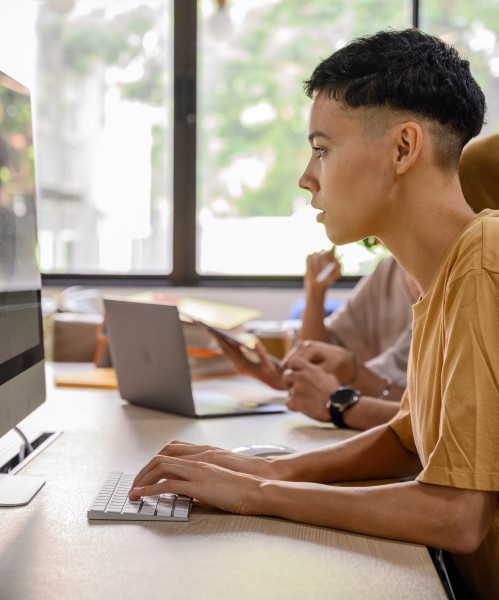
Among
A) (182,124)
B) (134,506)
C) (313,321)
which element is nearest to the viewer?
(134,506)

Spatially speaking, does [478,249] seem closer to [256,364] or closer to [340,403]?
[340,403]

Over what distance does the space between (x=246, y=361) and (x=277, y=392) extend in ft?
0.34

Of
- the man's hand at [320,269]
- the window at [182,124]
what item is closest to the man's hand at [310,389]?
the man's hand at [320,269]

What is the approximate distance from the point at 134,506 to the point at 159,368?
25.3 inches

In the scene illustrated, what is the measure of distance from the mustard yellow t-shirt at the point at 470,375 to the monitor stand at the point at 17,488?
1.58 ft

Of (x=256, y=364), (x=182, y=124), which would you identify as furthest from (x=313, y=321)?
(x=182, y=124)

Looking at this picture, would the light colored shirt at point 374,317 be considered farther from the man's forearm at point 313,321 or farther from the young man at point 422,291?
the young man at point 422,291

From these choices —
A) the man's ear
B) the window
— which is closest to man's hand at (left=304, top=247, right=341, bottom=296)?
the man's ear

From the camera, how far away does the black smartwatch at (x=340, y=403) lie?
1.55m

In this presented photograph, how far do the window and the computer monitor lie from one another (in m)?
3.34

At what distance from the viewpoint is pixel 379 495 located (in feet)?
3.04

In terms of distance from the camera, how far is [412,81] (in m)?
1.03

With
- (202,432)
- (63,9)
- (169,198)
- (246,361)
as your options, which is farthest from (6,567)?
(63,9)

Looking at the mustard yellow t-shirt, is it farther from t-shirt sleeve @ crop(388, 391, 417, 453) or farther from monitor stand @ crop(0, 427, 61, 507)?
monitor stand @ crop(0, 427, 61, 507)
